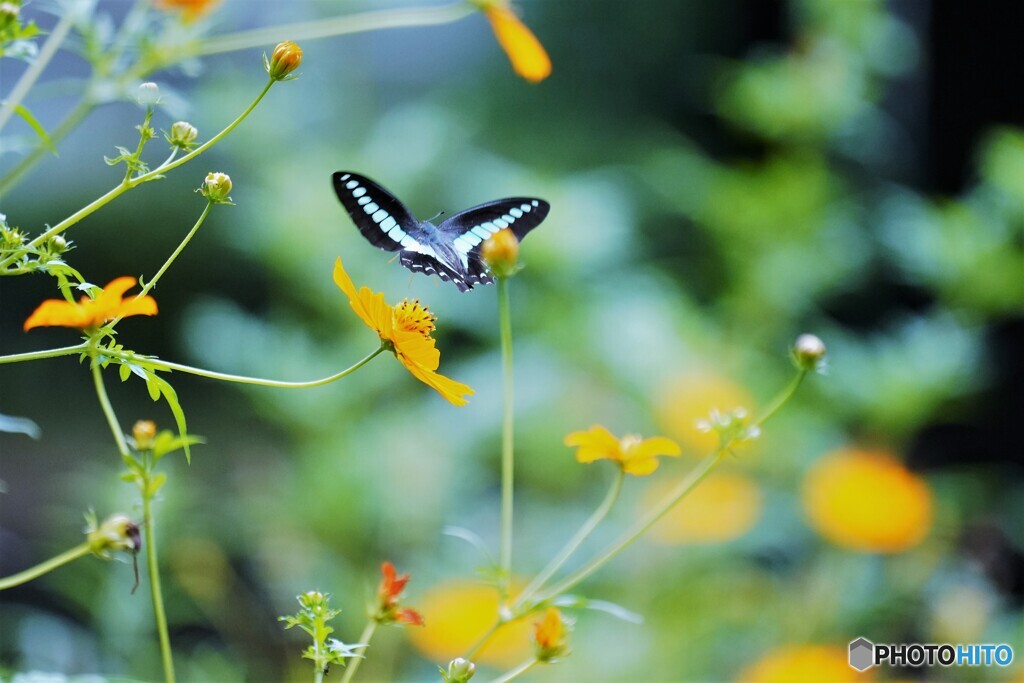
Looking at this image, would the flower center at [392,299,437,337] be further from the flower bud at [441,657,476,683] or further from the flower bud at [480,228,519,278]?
the flower bud at [441,657,476,683]

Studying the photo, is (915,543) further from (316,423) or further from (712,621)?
(316,423)

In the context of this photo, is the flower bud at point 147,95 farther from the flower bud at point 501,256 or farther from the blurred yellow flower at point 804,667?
the blurred yellow flower at point 804,667

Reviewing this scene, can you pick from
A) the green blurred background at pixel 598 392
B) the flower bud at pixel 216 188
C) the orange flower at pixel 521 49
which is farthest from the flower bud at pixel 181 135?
the green blurred background at pixel 598 392

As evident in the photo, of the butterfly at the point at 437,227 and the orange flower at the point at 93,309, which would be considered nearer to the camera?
the orange flower at the point at 93,309

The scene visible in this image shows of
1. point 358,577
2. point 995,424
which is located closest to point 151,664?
point 358,577

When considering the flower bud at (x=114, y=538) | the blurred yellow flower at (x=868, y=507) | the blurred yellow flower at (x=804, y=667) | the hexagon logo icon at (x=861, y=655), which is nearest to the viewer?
the flower bud at (x=114, y=538)

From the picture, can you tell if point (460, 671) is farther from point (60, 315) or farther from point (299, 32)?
point (299, 32)

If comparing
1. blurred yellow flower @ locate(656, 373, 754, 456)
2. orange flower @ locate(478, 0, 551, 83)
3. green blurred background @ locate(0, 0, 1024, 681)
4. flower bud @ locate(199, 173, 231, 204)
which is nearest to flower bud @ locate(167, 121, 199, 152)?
flower bud @ locate(199, 173, 231, 204)
